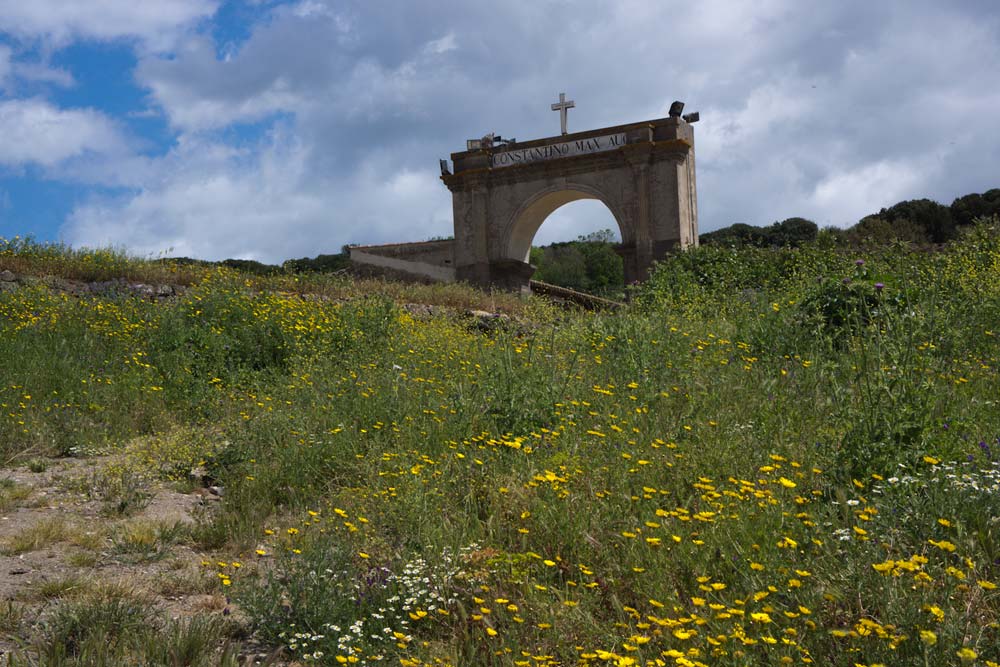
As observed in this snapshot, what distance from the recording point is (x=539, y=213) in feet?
77.8

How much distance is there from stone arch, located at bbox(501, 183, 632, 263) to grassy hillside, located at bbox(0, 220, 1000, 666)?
14.1 meters

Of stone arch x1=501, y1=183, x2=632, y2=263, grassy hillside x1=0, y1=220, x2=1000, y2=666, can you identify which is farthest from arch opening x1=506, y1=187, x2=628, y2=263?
grassy hillside x1=0, y1=220, x2=1000, y2=666

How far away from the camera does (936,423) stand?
4285mm

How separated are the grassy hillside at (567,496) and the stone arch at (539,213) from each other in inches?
553

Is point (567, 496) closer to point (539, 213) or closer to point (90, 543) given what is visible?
point (90, 543)

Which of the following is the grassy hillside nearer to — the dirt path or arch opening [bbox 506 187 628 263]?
the dirt path

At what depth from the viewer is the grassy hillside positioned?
299 cm

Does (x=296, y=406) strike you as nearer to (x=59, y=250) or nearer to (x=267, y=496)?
(x=267, y=496)

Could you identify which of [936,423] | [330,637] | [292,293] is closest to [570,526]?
[330,637]

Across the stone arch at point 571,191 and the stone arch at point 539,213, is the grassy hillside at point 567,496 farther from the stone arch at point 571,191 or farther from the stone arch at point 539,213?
the stone arch at point 539,213

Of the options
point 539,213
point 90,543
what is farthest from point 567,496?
point 539,213

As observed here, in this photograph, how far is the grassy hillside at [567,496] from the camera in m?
2.99

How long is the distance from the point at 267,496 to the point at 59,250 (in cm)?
1198

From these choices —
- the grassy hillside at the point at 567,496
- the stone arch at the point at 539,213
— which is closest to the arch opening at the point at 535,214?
the stone arch at the point at 539,213
